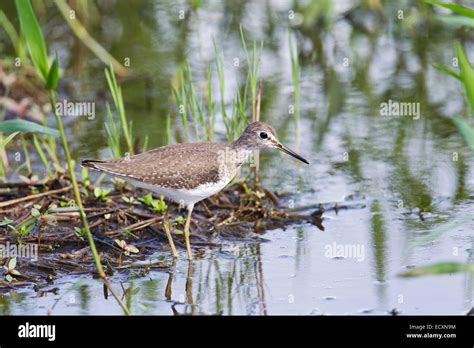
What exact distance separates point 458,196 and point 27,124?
17.4ft

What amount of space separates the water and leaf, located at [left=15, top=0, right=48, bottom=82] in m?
1.58

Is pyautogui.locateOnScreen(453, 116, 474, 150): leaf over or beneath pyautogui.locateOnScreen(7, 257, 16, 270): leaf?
over

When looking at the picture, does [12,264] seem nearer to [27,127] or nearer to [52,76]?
[27,127]

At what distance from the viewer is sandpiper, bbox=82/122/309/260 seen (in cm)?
945

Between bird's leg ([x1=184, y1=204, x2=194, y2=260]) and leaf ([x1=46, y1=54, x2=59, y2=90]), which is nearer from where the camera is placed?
leaf ([x1=46, y1=54, x2=59, y2=90])

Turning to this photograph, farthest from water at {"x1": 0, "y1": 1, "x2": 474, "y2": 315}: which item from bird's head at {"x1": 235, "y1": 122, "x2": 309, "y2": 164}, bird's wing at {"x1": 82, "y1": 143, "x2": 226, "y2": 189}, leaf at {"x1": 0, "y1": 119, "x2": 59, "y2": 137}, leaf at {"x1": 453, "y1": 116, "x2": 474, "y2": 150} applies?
leaf at {"x1": 0, "y1": 119, "x2": 59, "y2": 137}

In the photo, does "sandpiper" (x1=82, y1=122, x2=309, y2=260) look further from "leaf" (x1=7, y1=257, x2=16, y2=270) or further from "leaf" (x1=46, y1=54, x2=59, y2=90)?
"leaf" (x1=46, y1=54, x2=59, y2=90)

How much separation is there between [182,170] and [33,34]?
10.1 ft

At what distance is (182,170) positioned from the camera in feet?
31.3

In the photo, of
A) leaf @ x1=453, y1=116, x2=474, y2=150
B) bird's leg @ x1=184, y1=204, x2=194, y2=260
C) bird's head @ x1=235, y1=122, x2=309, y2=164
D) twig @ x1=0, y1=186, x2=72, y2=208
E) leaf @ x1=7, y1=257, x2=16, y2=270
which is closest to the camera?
leaf @ x1=453, y1=116, x2=474, y2=150

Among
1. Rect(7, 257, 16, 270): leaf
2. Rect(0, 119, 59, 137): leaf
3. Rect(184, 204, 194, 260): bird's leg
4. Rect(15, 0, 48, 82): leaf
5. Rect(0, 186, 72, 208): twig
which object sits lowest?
Rect(7, 257, 16, 270): leaf

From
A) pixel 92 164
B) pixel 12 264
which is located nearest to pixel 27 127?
pixel 12 264

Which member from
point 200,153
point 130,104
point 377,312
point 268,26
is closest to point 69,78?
point 130,104


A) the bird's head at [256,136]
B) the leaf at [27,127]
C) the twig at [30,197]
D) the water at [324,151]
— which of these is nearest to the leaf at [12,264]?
the water at [324,151]
